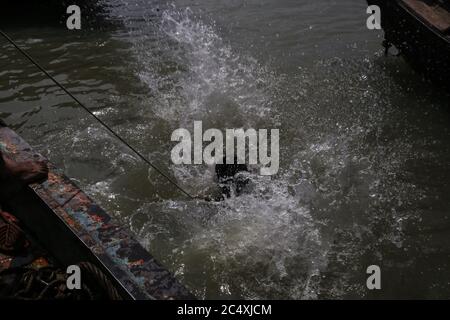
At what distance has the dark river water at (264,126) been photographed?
424 centimetres

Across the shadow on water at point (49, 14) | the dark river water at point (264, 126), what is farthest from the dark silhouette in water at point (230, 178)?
the shadow on water at point (49, 14)

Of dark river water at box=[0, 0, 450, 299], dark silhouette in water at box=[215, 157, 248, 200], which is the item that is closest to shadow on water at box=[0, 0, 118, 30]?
dark river water at box=[0, 0, 450, 299]

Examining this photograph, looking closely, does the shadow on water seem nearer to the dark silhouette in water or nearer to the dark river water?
the dark river water

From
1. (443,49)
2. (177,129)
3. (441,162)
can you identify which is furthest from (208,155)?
(443,49)

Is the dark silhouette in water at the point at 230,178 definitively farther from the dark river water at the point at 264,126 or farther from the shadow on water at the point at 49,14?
the shadow on water at the point at 49,14

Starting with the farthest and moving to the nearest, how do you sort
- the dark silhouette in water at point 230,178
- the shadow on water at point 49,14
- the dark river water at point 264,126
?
1. the shadow on water at point 49,14
2. the dark silhouette in water at point 230,178
3. the dark river water at point 264,126

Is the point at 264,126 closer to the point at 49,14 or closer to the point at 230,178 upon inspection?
the point at 230,178

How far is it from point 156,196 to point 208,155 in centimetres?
128

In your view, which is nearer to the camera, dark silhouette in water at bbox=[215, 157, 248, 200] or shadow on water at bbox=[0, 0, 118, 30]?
dark silhouette in water at bbox=[215, 157, 248, 200]

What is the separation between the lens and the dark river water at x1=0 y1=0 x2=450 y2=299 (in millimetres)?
4242

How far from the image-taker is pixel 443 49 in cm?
626

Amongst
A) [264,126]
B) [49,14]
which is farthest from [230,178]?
[49,14]

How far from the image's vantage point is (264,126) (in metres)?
6.45
